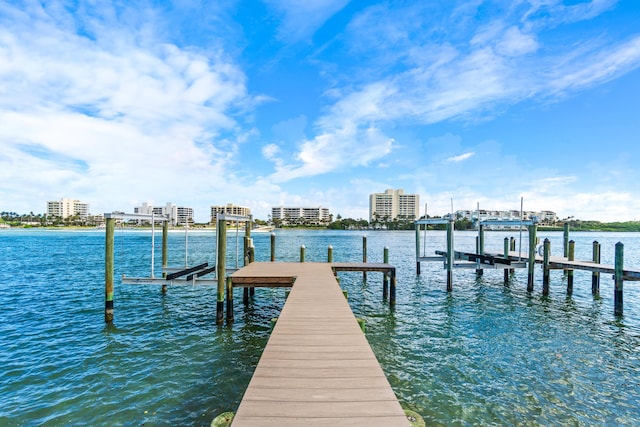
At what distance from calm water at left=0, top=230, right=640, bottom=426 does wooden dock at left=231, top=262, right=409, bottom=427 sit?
7.40ft

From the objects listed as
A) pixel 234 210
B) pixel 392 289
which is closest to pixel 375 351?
pixel 392 289

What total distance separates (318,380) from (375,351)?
589 centimetres

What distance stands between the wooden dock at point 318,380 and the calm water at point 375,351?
88.8 inches

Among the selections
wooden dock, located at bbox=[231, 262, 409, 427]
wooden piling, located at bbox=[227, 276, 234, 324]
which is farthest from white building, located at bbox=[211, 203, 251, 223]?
wooden dock, located at bbox=[231, 262, 409, 427]

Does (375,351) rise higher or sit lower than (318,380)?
lower

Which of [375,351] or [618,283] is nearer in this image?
[375,351]

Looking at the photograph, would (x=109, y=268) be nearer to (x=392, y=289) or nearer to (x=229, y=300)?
(x=229, y=300)

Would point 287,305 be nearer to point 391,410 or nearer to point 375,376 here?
point 375,376

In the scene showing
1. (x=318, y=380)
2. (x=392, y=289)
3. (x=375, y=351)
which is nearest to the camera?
(x=318, y=380)

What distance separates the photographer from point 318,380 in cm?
421

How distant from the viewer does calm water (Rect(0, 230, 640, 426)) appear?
21.6 ft

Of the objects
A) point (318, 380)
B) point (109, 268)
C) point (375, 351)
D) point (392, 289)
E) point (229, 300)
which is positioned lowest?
point (375, 351)

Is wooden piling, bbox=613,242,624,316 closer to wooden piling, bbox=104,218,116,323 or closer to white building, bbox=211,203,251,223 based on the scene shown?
white building, bbox=211,203,251,223

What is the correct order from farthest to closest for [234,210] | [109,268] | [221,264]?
[234,210] → [109,268] → [221,264]
